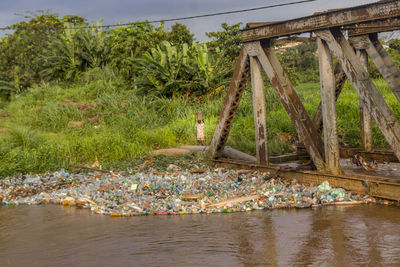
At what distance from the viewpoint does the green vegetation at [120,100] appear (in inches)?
442

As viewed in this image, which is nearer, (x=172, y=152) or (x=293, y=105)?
(x=293, y=105)

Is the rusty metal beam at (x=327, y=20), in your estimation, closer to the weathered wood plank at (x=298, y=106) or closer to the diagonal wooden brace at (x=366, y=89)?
the diagonal wooden brace at (x=366, y=89)

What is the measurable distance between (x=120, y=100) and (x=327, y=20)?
10390 millimetres

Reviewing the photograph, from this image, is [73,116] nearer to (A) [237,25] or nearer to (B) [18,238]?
(A) [237,25]

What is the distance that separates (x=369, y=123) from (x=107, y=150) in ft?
19.5

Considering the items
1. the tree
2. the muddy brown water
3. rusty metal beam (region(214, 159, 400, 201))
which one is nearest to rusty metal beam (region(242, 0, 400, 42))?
→ rusty metal beam (region(214, 159, 400, 201))

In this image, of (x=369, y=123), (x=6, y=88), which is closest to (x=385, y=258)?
(x=369, y=123)

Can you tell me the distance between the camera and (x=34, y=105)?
17.5 metres

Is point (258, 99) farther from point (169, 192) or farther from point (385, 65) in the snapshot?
point (169, 192)

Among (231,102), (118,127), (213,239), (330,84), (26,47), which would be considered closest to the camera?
(213,239)

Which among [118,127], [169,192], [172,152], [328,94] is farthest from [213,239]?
[118,127]

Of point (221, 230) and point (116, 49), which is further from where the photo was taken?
point (116, 49)

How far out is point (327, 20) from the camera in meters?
6.98

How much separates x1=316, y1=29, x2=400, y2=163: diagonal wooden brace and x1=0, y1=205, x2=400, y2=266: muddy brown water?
42.2 inches
